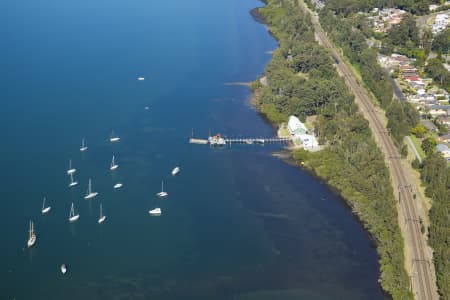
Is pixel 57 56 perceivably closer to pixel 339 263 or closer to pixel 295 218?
pixel 295 218

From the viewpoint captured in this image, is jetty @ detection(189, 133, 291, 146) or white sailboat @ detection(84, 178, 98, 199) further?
jetty @ detection(189, 133, 291, 146)

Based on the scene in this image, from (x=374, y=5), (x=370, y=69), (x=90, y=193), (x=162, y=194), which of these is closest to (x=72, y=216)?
(x=90, y=193)

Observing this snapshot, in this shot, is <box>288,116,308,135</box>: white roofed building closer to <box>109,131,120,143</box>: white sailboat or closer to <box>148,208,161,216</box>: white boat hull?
<box>109,131,120,143</box>: white sailboat

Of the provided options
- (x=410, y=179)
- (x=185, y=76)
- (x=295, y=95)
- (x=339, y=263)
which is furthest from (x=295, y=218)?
(x=185, y=76)

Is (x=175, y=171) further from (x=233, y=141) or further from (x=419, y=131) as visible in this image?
(x=419, y=131)

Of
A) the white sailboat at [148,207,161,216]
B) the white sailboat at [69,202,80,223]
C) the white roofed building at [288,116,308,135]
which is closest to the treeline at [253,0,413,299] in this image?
the white roofed building at [288,116,308,135]

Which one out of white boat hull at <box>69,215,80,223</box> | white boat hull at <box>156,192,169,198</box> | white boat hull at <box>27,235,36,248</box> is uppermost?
white boat hull at <box>156,192,169,198</box>
